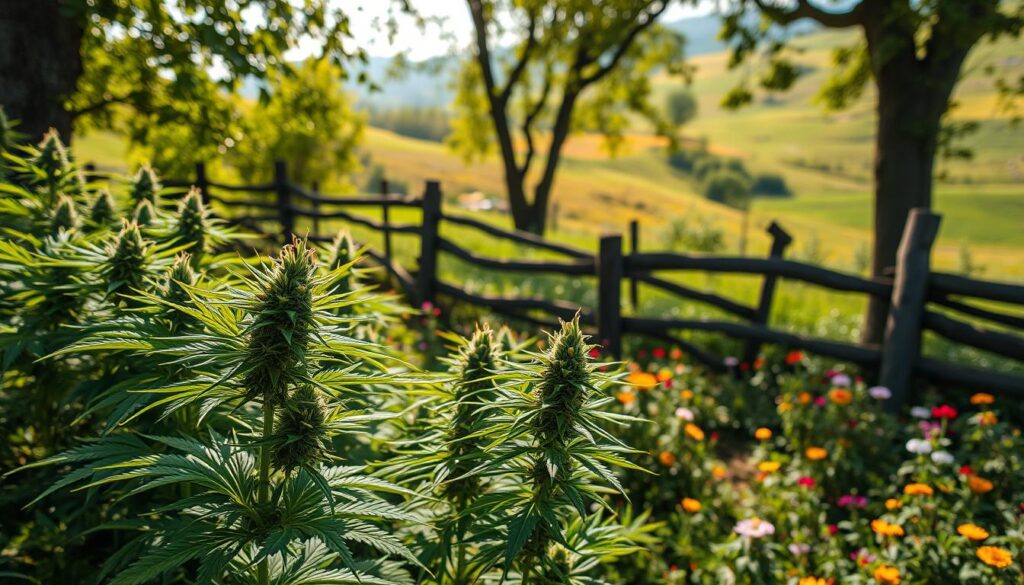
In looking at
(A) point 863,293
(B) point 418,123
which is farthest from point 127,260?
(B) point 418,123

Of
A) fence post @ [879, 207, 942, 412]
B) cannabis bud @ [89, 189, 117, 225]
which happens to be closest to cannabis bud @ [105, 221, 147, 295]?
cannabis bud @ [89, 189, 117, 225]

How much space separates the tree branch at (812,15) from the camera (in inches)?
283

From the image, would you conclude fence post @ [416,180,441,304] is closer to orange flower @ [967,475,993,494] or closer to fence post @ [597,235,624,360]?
fence post @ [597,235,624,360]

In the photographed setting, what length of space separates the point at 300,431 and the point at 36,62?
448cm

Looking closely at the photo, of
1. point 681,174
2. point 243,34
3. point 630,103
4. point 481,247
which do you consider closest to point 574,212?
point 681,174

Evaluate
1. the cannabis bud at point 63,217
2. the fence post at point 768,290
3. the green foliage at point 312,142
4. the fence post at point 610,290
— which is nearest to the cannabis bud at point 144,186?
the cannabis bud at point 63,217

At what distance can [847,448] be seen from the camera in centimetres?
401

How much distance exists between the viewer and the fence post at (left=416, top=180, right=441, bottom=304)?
6.54 m

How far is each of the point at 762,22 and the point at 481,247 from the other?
706cm

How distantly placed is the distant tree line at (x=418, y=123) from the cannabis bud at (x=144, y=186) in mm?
111139

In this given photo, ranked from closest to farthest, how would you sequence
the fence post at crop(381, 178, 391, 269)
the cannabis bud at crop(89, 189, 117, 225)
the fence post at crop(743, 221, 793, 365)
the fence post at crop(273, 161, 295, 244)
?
the cannabis bud at crop(89, 189, 117, 225) → the fence post at crop(743, 221, 793, 365) → the fence post at crop(381, 178, 391, 269) → the fence post at crop(273, 161, 295, 244)

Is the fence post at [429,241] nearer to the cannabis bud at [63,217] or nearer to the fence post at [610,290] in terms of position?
the fence post at [610,290]

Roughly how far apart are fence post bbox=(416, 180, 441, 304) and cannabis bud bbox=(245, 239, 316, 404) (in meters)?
5.34

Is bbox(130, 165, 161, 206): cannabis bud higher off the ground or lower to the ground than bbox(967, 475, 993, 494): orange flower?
higher
